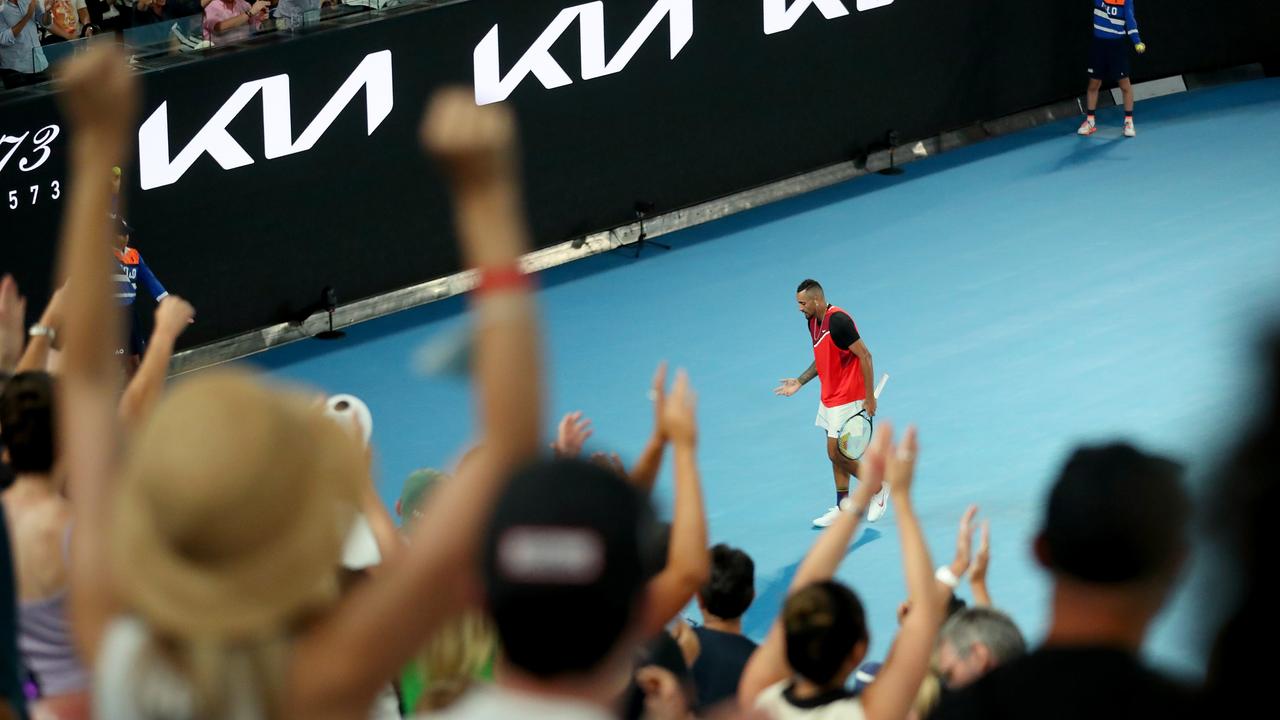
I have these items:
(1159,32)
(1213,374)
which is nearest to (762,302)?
(1213,374)

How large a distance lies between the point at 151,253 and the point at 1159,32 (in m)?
13.0

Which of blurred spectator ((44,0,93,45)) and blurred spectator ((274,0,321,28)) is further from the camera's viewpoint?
blurred spectator ((274,0,321,28))

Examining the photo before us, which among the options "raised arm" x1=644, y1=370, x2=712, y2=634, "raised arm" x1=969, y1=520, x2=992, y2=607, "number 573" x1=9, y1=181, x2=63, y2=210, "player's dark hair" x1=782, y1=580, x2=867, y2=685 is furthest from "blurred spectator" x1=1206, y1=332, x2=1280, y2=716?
"number 573" x1=9, y1=181, x2=63, y2=210

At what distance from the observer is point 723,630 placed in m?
6.04

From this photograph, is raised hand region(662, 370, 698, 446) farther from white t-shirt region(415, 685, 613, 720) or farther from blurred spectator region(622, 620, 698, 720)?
white t-shirt region(415, 685, 613, 720)

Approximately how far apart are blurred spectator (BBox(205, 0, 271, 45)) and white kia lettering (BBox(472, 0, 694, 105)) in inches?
79.6

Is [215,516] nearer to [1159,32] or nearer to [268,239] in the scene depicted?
[268,239]

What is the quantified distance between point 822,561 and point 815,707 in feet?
1.72

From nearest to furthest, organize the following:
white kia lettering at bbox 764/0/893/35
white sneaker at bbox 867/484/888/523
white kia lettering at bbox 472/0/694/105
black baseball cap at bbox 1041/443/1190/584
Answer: black baseball cap at bbox 1041/443/1190/584
white sneaker at bbox 867/484/888/523
white kia lettering at bbox 472/0/694/105
white kia lettering at bbox 764/0/893/35

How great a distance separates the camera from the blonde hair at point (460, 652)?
3.76 metres

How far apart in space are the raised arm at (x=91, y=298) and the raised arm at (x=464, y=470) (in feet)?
2.26

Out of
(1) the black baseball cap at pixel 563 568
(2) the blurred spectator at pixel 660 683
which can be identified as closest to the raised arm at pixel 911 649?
(2) the blurred spectator at pixel 660 683

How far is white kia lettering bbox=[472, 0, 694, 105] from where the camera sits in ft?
49.1

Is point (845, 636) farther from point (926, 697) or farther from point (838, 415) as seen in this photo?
point (838, 415)
